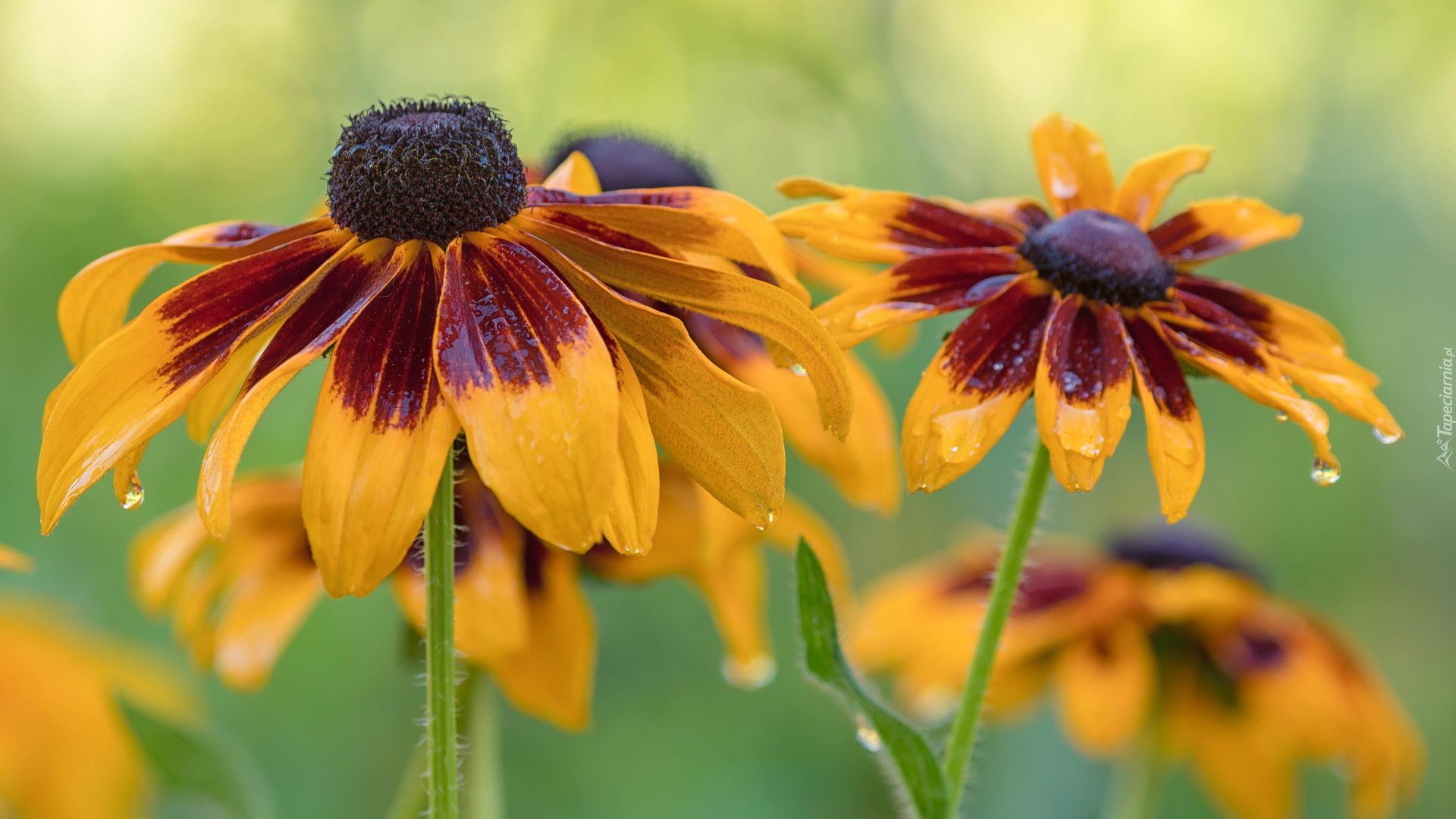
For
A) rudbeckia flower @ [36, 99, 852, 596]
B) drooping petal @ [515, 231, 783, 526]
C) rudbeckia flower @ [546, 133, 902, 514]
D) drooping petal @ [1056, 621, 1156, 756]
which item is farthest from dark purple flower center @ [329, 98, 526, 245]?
drooping petal @ [1056, 621, 1156, 756]

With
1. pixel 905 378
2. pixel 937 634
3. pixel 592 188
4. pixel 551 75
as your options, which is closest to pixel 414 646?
pixel 592 188

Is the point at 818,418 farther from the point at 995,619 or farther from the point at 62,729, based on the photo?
the point at 62,729

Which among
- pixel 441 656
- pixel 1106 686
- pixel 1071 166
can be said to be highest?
pixel 1071 166

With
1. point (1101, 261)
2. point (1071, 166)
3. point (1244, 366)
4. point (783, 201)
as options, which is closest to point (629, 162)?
point (1071, 166)

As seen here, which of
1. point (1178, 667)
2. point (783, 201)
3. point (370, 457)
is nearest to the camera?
point (370, 457)

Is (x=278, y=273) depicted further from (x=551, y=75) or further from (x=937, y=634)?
(x=551, y=75)

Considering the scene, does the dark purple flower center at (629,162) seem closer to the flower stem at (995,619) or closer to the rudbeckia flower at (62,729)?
the flower stem at (995,619)

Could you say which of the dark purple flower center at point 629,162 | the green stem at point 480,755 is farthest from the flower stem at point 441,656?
the dark purple flower center at point 629,162

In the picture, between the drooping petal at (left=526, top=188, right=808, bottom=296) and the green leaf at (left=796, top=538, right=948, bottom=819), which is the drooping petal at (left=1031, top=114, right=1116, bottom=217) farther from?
the green leaf at (left=796, top=538, right=948, bottom=819)
